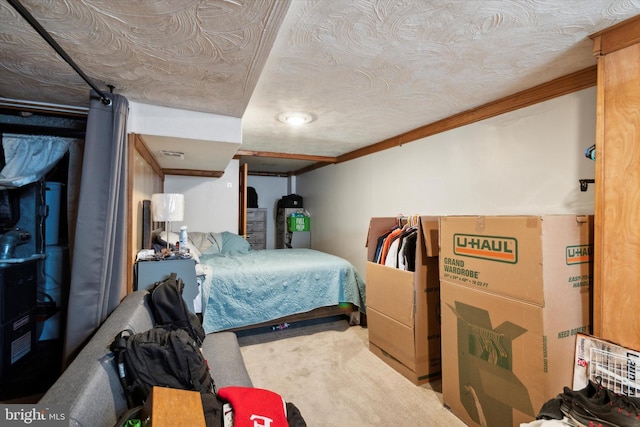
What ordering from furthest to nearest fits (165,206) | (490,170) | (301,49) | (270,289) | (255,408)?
(270,289) → (165,206) → (490,170) → (301,49) → (255,408)

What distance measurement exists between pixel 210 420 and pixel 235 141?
205 cm

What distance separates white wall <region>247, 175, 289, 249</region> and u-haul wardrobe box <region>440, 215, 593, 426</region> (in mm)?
5281

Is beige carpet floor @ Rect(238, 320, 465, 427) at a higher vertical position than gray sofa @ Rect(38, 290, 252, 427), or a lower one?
lower

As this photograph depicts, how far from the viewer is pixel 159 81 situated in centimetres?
183

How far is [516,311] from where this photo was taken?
5.31 ft

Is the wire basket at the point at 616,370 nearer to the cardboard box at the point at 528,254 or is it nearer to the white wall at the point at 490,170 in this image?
the cardboard box at the point at 528,254

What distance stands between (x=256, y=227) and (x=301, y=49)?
486 centimetres

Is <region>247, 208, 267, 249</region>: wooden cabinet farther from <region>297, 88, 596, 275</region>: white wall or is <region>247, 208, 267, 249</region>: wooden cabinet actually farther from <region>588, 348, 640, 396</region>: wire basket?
<region>588, 348, 640, 396</region>: wire basket

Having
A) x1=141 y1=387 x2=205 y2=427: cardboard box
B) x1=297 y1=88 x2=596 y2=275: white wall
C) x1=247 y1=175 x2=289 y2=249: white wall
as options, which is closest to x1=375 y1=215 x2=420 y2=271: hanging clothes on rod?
x1=297 y1=88 x2=596 y2=275: white wall

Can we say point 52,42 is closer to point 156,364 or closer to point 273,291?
point 156,364

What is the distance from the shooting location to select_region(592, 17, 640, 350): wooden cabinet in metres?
1.36

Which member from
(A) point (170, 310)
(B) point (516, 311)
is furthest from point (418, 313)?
(A) point (170, 310)

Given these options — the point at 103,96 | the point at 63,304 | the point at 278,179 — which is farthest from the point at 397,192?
the point at 278,179

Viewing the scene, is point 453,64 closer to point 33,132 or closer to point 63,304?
point 33,132
